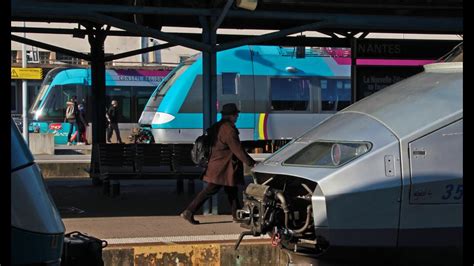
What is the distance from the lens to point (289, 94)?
2122cm

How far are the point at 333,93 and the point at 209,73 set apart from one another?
13368mm

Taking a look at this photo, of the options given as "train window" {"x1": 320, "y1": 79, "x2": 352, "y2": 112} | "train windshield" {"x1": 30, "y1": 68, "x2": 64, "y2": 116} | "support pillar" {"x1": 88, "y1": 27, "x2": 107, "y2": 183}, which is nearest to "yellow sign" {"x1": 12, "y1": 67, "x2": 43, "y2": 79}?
"train windshield" {"x1": 30, "y1": 68, "x2": 64, "y2": 116}

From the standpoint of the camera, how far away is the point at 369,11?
10.7 meters

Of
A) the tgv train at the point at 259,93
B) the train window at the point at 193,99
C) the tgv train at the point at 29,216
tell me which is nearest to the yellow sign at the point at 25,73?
the tgv train at the point at 259,93

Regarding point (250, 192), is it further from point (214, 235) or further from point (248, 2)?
point (248, 2)

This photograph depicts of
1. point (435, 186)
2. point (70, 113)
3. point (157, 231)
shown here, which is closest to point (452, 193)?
point (435, 186)

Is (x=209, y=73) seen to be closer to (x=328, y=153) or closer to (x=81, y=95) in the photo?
(x=328, y=153)

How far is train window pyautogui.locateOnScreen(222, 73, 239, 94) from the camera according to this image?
2036cm

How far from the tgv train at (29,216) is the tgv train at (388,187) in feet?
8.28

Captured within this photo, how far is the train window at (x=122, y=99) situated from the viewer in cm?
2650

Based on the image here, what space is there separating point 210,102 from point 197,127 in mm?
11913

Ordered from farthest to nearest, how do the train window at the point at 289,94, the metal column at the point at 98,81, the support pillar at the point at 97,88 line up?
the train window at the point at 289,94, the metal column at the point at 98,81, the support pillar at the point at 97,88

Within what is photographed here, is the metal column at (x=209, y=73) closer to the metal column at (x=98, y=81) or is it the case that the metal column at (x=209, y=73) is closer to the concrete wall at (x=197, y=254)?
the concrete wall at (x=197, y=254)

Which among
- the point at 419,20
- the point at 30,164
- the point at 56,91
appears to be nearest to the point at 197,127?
the point at 56,91
